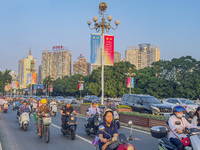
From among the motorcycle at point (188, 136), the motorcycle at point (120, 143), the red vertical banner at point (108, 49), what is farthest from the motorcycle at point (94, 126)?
the red vertical banner at point (108, 49)

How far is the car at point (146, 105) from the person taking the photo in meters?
18.5

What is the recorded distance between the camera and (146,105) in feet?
64.6

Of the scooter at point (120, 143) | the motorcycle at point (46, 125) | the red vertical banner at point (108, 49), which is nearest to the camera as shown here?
the scooter at point (120, 143)

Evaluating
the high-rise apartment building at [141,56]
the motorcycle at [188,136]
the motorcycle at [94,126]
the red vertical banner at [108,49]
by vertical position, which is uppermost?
the high-rise apartment building at [141,56]

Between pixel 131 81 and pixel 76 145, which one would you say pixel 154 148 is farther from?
pixel 131 81

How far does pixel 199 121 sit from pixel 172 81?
51.3 m

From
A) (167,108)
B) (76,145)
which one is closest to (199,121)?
(76,145)

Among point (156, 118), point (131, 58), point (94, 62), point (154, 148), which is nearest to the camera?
point (154, 148)

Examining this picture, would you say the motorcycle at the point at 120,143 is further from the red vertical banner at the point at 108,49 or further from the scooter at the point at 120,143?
the red vertical banner at the point at 108,49

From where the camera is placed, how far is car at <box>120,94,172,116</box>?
18.5 metres

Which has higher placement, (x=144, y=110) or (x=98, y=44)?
(x=98, y=44)

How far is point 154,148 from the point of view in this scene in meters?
9.33

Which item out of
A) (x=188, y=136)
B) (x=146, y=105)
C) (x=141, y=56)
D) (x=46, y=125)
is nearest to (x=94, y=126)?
(x=46, y=125)

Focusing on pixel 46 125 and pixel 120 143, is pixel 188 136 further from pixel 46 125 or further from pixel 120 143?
pixel 46 125
